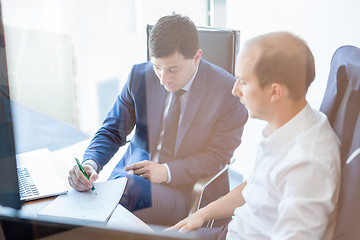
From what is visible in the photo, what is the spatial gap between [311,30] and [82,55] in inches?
62.1

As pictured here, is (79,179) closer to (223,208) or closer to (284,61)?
(223,208)

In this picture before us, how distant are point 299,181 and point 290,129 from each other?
0.11 m

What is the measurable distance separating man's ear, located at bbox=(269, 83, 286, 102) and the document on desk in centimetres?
42

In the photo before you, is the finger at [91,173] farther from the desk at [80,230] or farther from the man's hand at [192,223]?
the desk at [80,230]

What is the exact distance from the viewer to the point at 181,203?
1025 millimetres

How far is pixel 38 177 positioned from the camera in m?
0.87

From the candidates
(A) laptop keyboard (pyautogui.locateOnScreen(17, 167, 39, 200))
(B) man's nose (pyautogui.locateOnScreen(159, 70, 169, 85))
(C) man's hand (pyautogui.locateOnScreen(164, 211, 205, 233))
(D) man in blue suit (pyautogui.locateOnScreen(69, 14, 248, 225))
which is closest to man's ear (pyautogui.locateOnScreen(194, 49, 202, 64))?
(D) man in blue suit (pyautogui.locateOnScreen(69, 14, 248, 225))

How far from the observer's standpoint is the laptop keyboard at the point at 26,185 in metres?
0.78

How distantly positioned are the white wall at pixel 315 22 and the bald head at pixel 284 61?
23cm

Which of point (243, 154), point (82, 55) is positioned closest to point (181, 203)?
point (243, 154)

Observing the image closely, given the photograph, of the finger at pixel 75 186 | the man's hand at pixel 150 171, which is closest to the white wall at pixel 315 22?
the man's hand at pixel 150 171

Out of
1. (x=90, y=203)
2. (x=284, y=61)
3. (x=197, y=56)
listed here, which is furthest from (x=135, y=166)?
(x=284, y=61)

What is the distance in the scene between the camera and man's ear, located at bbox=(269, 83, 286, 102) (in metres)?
0.59

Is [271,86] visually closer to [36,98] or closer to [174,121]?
[174,121]
